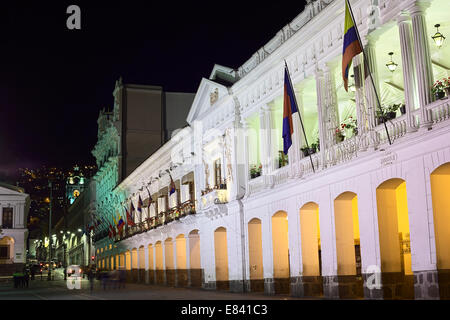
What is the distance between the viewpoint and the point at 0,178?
356ft

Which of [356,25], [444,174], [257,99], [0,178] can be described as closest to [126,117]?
[257,99]

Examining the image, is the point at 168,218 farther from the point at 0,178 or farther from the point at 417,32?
the point at 0,178

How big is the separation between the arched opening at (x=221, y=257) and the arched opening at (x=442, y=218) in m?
16.7

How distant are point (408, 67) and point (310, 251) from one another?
9069 millimetres

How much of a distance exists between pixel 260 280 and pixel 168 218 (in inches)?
539

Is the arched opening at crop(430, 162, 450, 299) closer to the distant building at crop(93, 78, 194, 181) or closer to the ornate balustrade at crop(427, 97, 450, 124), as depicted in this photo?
the ornate balustrade at crop(427, 97, 450, 124)

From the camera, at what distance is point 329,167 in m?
20.8

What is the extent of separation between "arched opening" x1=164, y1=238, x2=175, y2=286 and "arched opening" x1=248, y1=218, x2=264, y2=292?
48.0 ft

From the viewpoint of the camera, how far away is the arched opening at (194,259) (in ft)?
119

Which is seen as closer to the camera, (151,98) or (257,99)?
(257,99)

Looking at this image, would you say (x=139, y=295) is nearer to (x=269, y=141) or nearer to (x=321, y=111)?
(x=269, y=141)

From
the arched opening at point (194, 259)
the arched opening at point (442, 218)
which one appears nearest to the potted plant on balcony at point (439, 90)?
the arched opening at point (442, 218)

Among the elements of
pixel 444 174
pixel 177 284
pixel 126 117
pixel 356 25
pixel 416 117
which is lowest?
pixel 177 284

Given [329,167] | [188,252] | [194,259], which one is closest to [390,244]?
[329,167]
